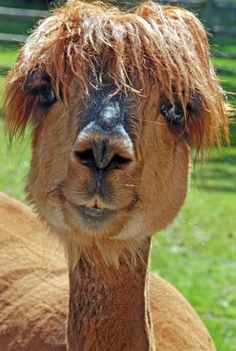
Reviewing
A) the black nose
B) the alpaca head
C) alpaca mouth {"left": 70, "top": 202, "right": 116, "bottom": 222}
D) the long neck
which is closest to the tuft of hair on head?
the alpaca head

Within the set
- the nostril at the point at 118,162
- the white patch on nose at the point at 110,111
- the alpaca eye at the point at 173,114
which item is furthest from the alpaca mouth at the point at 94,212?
the alpaca eye at the point at 173,114

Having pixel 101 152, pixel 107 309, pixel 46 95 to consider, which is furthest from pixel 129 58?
pixel 107 309

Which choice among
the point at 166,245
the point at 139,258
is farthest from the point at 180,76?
the point at 166,245

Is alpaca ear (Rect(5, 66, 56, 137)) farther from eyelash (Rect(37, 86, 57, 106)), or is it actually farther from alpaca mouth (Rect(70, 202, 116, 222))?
alpaca mouth (Rect(70, 202, 116, 222))

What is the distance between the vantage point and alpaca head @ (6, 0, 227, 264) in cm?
299

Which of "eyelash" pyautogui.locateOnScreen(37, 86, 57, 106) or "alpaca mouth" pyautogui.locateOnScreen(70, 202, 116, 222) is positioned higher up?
"eyelash" pyautogui.locateOnScreen(37, 86, 57, 106)

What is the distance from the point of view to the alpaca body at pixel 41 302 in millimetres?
3820

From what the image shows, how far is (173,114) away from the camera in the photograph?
3.21m

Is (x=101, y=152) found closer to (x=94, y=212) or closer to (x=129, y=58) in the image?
(x=94, y=212)

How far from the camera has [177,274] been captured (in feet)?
23.5

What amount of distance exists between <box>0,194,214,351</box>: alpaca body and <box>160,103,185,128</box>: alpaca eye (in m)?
0.63

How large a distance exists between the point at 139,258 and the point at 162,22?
79cm

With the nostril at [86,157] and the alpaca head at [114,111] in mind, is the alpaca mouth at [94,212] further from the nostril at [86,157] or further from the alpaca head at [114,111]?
the nostril at [86,157]

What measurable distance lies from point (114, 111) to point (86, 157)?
20cm
